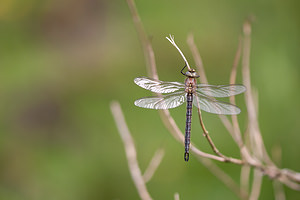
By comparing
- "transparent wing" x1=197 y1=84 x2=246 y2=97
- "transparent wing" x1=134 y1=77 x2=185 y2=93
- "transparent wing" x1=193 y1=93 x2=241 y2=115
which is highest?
"transparent wing" x1=134 y1=77 x2=185 y2=93

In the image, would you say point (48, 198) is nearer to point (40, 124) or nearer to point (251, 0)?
point (40, 124)

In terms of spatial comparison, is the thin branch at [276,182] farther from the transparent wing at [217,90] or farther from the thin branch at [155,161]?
the transparent wing at [217,90]

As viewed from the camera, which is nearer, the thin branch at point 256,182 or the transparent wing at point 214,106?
the transparent wing at point 214,106

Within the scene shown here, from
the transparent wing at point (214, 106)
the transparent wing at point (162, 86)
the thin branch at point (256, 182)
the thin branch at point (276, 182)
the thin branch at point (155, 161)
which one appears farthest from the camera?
the thin branch at point (155, 161)

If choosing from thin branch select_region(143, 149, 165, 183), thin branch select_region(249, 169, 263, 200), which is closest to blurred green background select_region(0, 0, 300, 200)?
thin branch select_region(143, 149, 165, 183)

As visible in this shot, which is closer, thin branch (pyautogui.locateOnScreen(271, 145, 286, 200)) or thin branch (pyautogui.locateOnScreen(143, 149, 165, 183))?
thin branch (pyautogui.locateOnScreen(271, 145, 286, 200))

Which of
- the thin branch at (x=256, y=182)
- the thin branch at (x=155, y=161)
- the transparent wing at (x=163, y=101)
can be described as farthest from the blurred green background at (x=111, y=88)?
the transparent wing at (x=163, y=101)

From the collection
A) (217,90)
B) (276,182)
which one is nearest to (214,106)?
(217,90)

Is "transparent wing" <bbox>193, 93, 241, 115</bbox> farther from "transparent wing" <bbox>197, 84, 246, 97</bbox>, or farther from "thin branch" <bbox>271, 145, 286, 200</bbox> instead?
"thin branch" <bbox>271, 145, 286, 200</bbox>

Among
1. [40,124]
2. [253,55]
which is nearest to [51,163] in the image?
[40,124]
